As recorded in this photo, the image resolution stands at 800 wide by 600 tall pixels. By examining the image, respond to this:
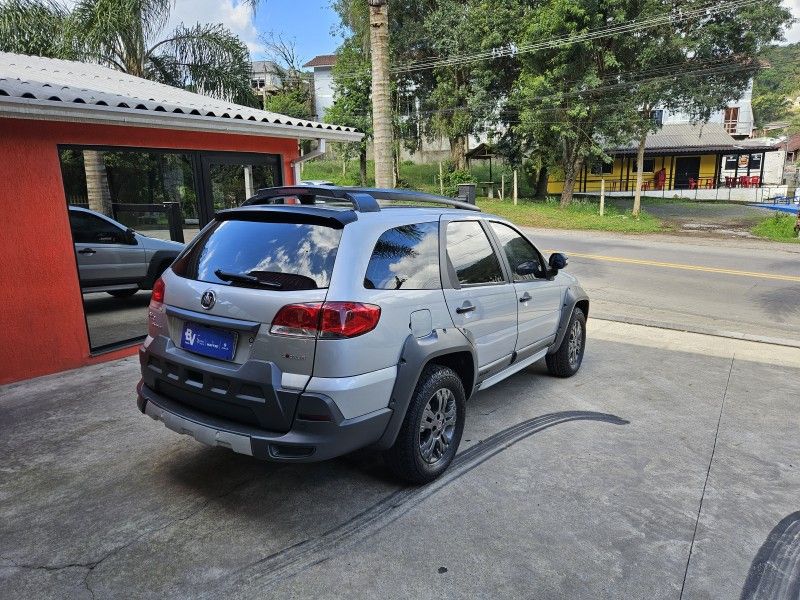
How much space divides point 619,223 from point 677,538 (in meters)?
20.9

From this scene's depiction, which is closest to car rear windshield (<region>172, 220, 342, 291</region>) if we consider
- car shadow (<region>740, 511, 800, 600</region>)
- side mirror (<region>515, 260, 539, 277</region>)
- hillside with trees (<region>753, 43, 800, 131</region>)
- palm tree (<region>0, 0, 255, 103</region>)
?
side mirror (<region>515, 260, 539, 277</region>)

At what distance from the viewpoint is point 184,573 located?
2.70 metres

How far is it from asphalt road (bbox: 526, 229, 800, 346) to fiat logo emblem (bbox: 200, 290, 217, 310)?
6.71 m

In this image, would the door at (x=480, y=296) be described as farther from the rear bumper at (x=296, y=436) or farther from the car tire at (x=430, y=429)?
the rear bumper at (x=296, y=436)

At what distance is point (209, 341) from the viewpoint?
10.2 feet

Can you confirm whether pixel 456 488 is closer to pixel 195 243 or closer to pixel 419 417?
pixel 419 417

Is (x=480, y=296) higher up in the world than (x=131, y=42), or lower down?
lower down

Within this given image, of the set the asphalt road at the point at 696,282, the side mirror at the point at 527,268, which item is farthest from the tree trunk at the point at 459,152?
the side mirror at the point at 527,268

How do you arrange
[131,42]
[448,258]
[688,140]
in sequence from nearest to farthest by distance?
[448,258]
[131,42]
[688,140]

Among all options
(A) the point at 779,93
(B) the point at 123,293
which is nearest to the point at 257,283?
(B) the point at 123,293

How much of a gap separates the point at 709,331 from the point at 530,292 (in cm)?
425

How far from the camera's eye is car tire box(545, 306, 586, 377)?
5.41 m

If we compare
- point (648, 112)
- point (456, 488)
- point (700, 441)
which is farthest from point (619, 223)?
point (456, 488)

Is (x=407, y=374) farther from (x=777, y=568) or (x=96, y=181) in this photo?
(x=96, y=181)
